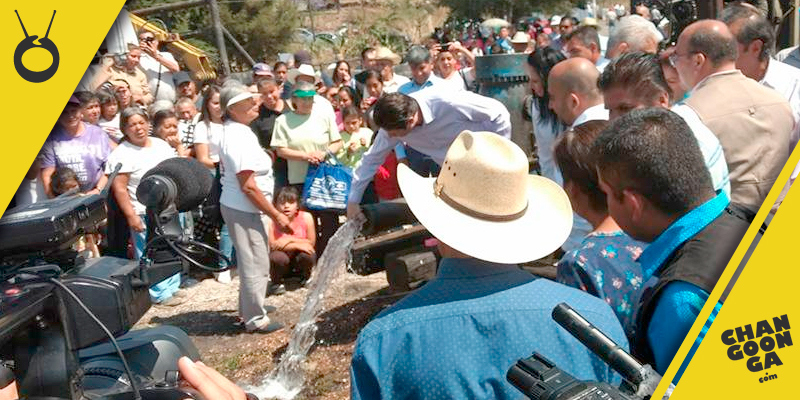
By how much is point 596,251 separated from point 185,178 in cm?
122

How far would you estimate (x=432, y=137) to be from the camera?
5.32 meters

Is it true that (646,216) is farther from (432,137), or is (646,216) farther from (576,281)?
(432,137)

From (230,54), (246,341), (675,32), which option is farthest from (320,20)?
(246,341)

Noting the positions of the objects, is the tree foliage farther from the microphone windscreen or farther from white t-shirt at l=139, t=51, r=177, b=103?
the microphone windscreen

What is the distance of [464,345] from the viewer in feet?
5.91

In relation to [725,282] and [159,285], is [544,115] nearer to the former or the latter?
[159,285]

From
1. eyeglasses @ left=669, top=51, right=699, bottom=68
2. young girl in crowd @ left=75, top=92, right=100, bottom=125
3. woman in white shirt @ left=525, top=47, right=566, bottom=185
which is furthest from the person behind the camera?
young girl in crowd @ left=75, top=92, right=100, bottom=125

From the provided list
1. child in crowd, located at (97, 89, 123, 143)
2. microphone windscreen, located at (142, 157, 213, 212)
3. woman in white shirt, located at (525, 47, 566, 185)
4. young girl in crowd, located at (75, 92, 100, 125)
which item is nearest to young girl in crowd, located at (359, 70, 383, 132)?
child in crowd, located at (97, 89, 123, 143)

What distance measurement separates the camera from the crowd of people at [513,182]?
183 centimetres

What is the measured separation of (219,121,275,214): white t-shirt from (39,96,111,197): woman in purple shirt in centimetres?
136

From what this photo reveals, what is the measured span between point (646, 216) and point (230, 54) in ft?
32.1

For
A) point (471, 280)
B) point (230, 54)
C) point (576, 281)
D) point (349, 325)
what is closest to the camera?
point (471, 280)


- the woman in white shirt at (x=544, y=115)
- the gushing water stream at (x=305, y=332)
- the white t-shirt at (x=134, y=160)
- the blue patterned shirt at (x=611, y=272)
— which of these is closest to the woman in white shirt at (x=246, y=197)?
the gushing water stream at (x=305, y=332)

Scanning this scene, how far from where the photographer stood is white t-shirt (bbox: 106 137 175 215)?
635cm
